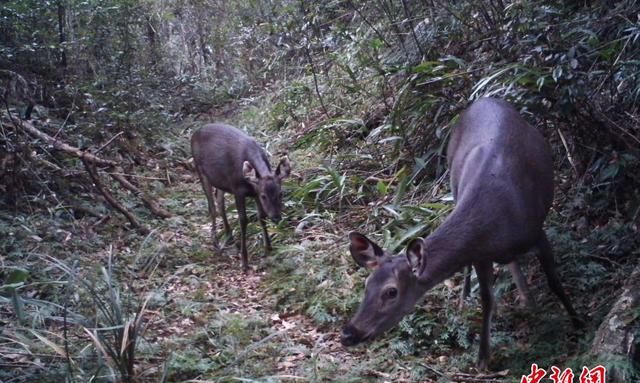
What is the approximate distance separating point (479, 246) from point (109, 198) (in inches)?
188

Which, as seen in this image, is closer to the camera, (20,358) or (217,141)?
(20,358)

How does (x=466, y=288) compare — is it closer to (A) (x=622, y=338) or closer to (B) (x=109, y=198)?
(A) (x=622, y=338)

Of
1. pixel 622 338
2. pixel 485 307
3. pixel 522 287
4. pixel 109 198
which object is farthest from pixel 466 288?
pixel 109 198

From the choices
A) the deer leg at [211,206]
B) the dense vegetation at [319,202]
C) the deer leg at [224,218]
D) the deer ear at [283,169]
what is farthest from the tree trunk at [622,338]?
the deer leg at [224,218]

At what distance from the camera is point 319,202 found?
898 centimetres

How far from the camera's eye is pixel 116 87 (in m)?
13.3

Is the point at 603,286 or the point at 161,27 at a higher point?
the point at 161,27

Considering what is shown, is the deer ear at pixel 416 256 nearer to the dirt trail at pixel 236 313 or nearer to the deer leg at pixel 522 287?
the dirt trail at pixel 236 313

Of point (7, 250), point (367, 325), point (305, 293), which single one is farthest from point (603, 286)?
point (7, 250)

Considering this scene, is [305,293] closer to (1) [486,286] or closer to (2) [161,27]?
(1) [486,286]

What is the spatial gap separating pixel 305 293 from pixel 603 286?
2.61 metres

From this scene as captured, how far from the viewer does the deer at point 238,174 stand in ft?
27.2

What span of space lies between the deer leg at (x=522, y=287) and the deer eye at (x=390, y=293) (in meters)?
1.23

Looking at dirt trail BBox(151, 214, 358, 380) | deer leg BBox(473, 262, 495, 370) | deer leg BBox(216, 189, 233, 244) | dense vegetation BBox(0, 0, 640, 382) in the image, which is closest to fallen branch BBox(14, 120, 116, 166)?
dense vegetation BBox(0, 0, 640, 382)
